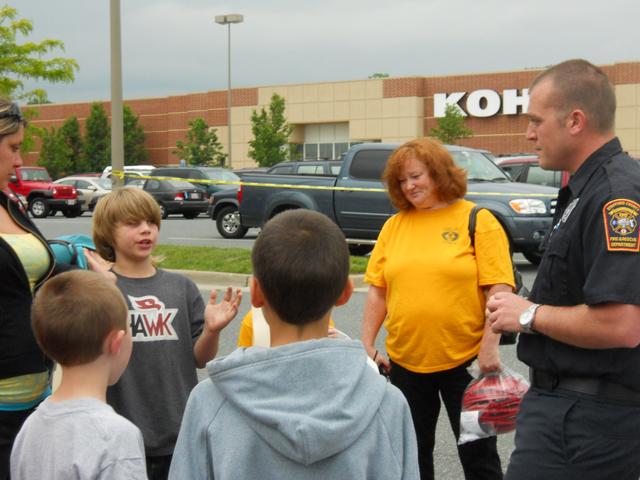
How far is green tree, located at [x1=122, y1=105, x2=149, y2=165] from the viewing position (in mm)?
68062

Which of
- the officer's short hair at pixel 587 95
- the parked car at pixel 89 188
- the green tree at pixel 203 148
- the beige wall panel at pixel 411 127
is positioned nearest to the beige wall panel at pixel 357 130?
the beige wall panel at pixel 411 127

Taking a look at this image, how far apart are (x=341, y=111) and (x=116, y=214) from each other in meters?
58.2

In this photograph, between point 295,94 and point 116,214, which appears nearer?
point 116,214

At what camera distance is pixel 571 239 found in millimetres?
2871

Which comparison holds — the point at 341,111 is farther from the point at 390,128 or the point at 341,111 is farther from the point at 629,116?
the point at 629,116

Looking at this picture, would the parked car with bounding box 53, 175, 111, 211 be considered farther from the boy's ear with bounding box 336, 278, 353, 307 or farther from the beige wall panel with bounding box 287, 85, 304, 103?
the boy's ear with bounding box 336, 278, 353, 307

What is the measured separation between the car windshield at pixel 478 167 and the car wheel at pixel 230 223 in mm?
7155

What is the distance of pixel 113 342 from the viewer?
2.65 metres

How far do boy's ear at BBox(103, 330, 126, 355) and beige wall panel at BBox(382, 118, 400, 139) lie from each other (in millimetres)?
56434

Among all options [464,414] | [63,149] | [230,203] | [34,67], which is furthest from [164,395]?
[63,149]

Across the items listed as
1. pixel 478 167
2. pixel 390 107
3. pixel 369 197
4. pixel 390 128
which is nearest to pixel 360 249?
pixel 369 197

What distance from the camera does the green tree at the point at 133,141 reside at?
68062 millimetres

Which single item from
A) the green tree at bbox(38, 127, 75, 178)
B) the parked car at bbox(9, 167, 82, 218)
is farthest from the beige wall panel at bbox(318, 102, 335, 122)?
the parked car at bbox(9, 167, 82, 218)

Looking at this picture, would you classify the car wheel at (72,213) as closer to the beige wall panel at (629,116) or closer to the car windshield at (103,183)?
the car windshield at (103,183)
